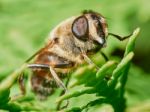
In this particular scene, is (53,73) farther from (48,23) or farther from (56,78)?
(48,23)

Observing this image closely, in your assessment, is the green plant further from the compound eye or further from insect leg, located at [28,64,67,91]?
the compound eye

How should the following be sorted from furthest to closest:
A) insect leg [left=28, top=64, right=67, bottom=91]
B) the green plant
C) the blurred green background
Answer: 1. the blurred green background
2. insect leg [left=28, top=64, right=67, bottom=91]
3. the green plant

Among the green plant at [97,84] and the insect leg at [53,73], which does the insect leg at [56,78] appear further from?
the green plant at [97,84]

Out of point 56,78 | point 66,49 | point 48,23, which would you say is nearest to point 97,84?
point 56,78

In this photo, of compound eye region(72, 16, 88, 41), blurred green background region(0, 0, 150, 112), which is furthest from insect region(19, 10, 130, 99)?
blurred green background region(0, 0, 150, 112)

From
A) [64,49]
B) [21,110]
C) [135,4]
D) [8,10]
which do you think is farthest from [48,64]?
[8,10]

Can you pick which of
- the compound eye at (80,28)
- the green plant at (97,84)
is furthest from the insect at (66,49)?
the green plant at (97,84)

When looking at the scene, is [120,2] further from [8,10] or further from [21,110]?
[21,110]
